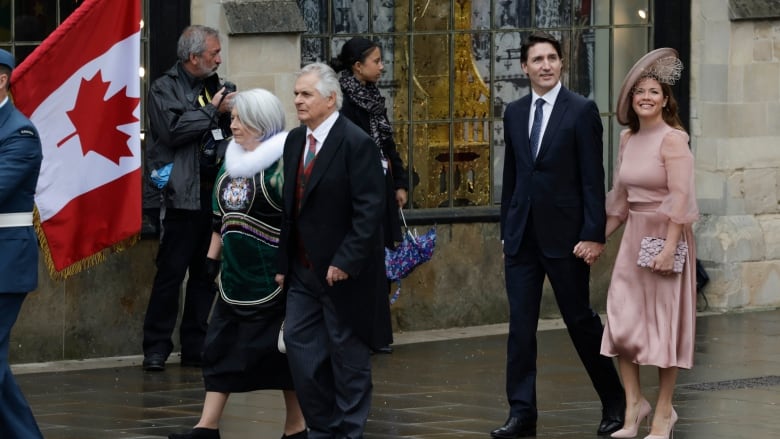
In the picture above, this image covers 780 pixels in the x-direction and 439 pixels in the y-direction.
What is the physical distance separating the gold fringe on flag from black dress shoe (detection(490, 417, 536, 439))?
260 cm

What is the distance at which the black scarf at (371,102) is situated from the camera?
11953mm

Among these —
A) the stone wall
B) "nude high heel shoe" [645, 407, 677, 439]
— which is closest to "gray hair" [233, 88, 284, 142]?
"nude high heel shoe" [645, 407, 677, 439]

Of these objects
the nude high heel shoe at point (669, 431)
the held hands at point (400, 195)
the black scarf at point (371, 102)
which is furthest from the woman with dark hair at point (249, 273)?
the held hands at point (400, 195)

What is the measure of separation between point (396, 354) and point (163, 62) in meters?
2.33

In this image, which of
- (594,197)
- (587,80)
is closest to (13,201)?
(594,197)

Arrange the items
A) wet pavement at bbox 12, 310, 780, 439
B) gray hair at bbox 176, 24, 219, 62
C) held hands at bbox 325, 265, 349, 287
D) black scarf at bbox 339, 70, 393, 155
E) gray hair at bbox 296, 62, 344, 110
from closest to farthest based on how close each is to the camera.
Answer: held hands at bbox 325, 265, 349, 287, gray hair at bbox 296, 62, 344, 110, wet pavement at bbox 12, 310, 780, 439, gray hair at bbox 176, 24, 219, 62, black scarf at bbox 339, 70, 393, 155

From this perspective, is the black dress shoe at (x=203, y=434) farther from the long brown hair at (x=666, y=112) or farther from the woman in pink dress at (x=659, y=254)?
the long brown hair at (x=666, y=112)

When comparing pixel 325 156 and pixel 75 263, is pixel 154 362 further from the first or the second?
pixel 325 156

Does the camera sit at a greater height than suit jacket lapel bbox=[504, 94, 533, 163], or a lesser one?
greater

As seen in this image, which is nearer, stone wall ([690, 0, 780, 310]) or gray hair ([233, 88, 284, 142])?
gray hair ([233, 88, 284, 142])

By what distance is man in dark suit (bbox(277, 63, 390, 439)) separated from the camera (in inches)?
345

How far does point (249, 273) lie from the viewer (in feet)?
29.6

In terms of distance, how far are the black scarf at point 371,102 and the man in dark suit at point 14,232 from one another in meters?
3.79

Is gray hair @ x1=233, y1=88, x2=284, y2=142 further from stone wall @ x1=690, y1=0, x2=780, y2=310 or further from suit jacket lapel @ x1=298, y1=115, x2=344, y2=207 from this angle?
stone wall @ x1=690, y1=0, x2=780, y2=310
